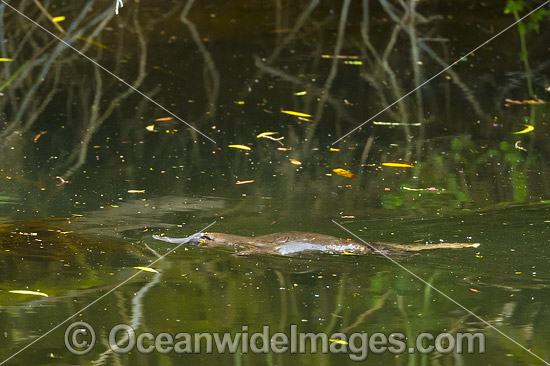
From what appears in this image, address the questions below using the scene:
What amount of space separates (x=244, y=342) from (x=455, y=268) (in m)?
1.10

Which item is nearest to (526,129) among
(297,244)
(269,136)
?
(269,136)

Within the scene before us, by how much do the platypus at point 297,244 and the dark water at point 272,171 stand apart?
8 cm

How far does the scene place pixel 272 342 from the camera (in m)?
3.23

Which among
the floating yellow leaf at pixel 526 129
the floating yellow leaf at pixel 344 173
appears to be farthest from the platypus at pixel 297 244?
the floating yellow leaf at pixel 526 129

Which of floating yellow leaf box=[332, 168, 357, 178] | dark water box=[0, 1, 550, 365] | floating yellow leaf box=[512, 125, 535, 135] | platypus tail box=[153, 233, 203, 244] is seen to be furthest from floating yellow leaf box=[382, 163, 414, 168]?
platypus tail box=[153, 233, 203, 244]

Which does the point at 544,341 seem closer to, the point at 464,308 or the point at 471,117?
the point at 464,308

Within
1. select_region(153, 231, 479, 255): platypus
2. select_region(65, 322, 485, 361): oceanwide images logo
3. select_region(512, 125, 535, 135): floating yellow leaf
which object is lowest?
select_region(65, 322, 485, 361): oceanwide images logo

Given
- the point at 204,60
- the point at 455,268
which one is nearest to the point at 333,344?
the point at 455,268

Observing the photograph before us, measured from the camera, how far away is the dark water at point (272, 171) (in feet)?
11.4

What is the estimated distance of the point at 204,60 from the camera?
7.27 m

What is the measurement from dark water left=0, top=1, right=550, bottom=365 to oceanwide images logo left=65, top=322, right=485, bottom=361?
40mm

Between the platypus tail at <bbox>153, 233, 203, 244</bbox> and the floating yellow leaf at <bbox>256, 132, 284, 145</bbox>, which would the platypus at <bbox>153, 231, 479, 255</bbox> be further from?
the floating yellow leaf at <bbox>256, 132, 284, 145</bbox>

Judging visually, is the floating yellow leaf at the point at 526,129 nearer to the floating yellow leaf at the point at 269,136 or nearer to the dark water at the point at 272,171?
the dark water at the point at 272,171

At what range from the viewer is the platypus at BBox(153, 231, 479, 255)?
4.07m
